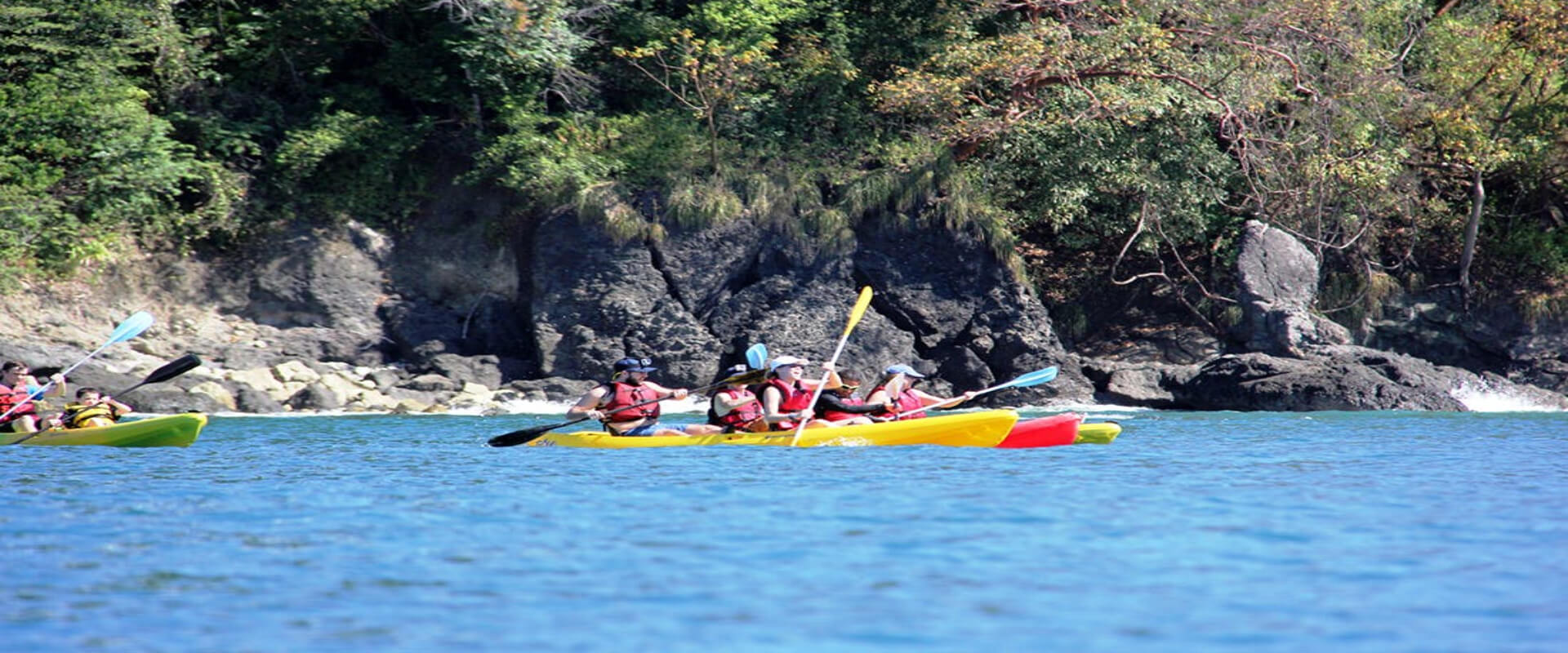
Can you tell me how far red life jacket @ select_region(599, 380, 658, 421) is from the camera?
1184 cm

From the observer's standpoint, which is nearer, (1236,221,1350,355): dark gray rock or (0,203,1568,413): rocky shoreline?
(0,203,1568,413): rocky shoreline

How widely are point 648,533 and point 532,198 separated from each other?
1374cm

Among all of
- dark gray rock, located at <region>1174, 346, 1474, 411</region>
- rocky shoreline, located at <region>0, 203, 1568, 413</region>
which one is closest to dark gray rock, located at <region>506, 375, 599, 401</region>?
rocky shoreline, located at <region>0, 203, 1568, 413</region>

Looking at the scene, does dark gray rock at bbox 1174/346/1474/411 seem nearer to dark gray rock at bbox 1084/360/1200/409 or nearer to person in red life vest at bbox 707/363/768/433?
dark gray rock at bbox 1084/360/1200/409

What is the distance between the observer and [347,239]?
19.5 metres

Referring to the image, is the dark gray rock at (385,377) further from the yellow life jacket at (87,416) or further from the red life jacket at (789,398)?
the red life jacket at (789,398)

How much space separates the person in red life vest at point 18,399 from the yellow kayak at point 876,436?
4.88 meters

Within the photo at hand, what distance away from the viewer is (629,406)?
11734 mm

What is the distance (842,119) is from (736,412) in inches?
377

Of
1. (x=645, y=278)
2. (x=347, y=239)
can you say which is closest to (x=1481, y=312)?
(x=645, y=278)

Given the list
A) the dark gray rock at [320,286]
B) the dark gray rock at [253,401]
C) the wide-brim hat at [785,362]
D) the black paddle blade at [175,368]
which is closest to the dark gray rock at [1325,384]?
the wide-brim hat at [785,362]

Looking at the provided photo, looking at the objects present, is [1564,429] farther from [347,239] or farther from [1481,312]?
[347,239]

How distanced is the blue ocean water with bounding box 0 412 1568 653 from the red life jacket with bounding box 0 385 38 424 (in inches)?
121

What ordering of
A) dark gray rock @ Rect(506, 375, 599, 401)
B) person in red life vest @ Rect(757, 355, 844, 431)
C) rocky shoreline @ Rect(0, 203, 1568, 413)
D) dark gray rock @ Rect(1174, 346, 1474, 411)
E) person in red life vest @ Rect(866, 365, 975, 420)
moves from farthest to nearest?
dark gray rock @ Rect(506, 375, 599, 401), rocky shoreline @ Rect(0, 203, 1568, 413), dark gray rock @ Rect(1174, 346, 1474, 411), person in red life vest @ Rect(866, 365, 975, 420), person in red life vest @ Rect(757, 355, 844, 431)
